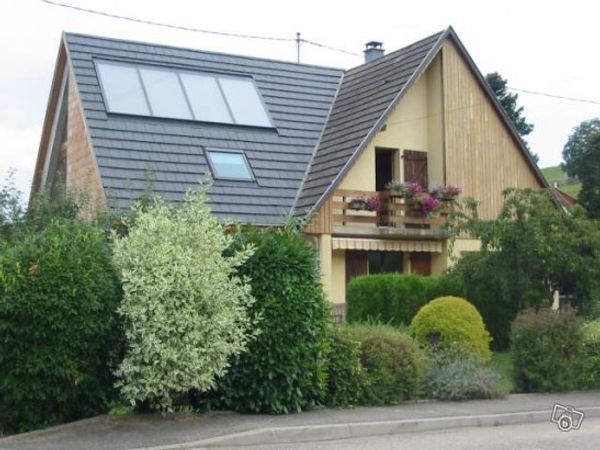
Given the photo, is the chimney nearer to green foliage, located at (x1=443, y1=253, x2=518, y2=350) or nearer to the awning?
the awning

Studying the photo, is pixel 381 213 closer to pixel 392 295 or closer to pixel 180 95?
pixel 392 295

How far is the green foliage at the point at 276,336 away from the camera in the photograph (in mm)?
11844

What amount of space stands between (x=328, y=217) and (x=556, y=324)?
8400 millimetres

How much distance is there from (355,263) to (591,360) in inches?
381

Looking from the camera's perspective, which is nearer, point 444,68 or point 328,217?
point 328,217

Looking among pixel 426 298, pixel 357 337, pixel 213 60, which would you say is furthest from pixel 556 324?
pixel 213 60

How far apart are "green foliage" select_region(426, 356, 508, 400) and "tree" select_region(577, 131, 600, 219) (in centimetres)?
1525

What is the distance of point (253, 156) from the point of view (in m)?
23.2

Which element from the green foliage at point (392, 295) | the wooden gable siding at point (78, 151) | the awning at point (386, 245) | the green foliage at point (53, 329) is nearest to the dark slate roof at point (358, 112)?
the awning at point (386, 245)

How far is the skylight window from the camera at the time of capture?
22719mm

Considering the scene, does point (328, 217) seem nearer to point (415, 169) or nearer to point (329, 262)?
point (329, 262)

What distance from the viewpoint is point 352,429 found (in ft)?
36.1

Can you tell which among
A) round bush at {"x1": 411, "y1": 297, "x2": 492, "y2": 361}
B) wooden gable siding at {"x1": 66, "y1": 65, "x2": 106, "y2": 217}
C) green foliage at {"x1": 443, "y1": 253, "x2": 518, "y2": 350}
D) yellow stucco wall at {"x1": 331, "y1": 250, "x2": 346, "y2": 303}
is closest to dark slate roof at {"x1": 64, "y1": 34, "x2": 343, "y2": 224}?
wooden gable siding at {"x1": 66, "y1": 65, "x2": 106, "y2": 217}

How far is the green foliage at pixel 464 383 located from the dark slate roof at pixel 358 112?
320 inches
